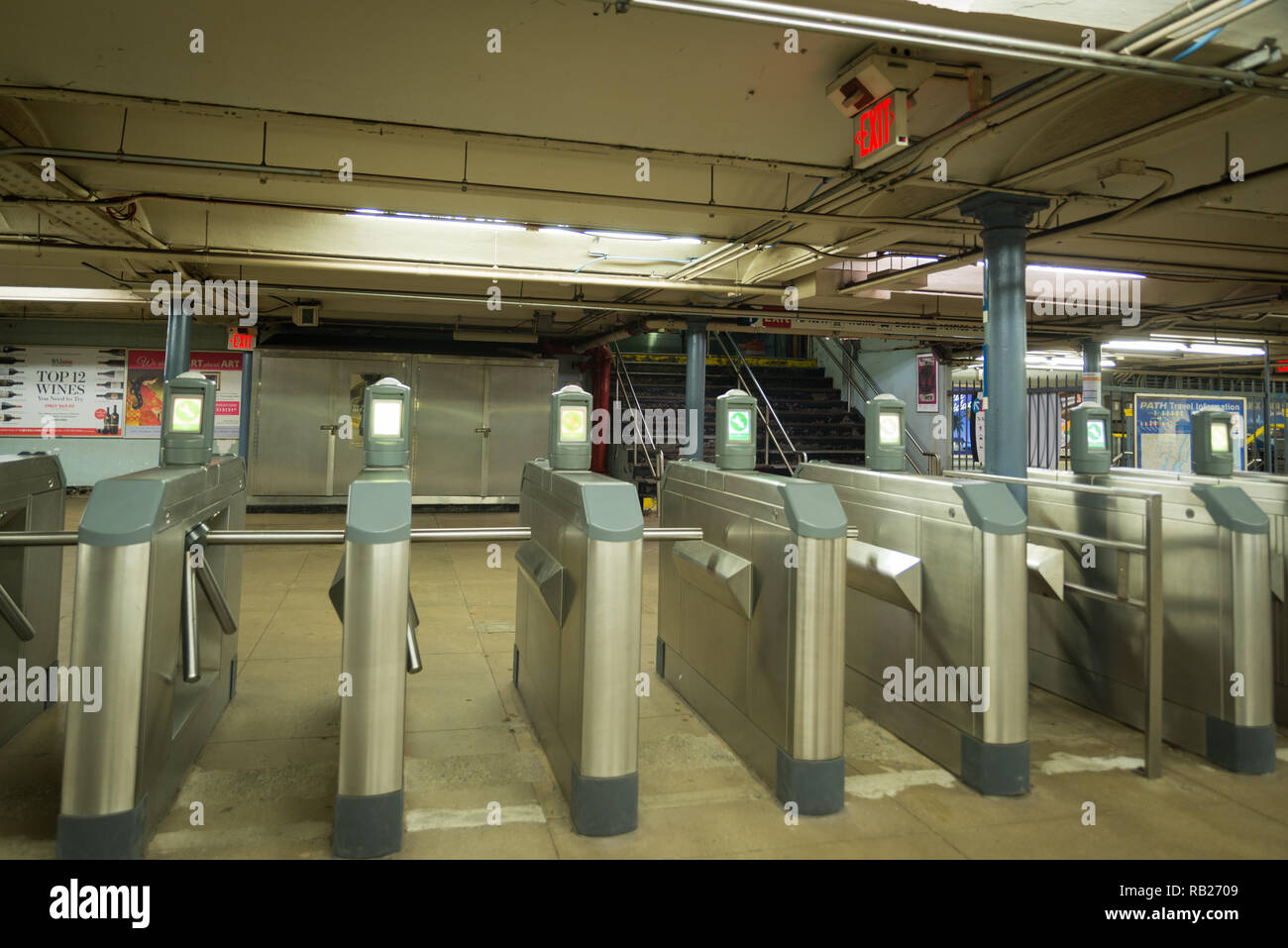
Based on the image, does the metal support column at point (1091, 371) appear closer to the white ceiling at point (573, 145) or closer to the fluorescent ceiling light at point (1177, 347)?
the fluorescent ceiling light at point (1177, 347)

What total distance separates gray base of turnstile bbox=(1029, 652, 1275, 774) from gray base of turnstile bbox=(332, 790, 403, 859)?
10.6ft

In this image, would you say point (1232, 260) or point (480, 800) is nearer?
point (480, 800)

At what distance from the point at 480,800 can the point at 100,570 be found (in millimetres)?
1448

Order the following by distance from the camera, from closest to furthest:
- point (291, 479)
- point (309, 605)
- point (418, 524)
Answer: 1. point (309, 605)
2. point (418, 524)
3. point (291, 479)

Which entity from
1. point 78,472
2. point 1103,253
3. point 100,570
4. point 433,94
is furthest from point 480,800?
point 78,472

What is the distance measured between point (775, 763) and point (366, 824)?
1.44 meters

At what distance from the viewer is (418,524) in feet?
31.7

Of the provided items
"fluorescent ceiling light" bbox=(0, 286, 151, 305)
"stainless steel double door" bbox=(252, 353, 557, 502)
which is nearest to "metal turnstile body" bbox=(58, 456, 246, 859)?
"fluorescent ceiling light" bbox=(0, 286, 151, 305)

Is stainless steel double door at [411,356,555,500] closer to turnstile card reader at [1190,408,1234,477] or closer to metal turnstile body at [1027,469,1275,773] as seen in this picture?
metal turnstile body at [1027,469,1275,773]

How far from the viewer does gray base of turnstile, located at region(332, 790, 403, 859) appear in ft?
7.88

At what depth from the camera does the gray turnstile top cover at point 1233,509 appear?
3.20 meters
